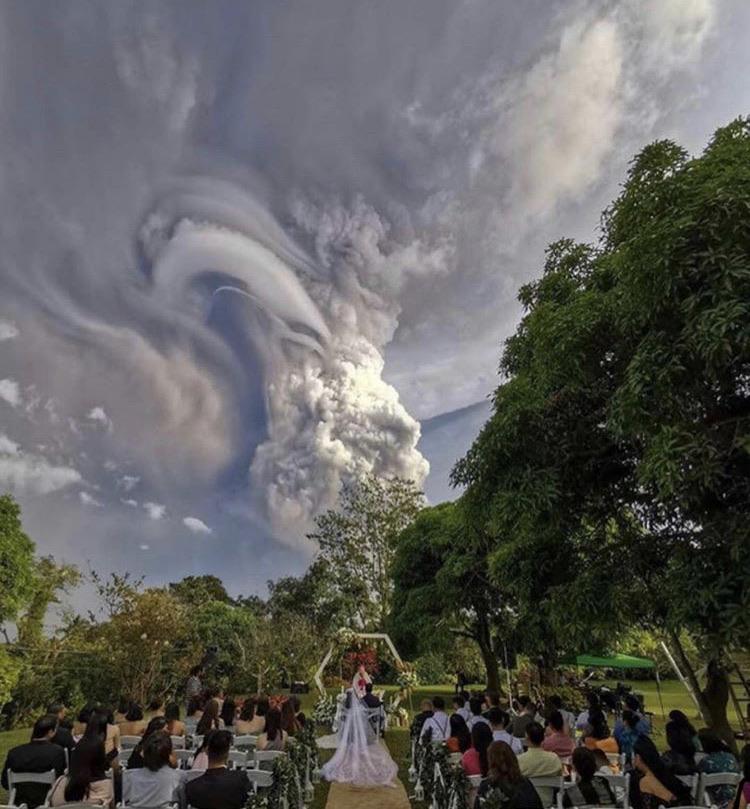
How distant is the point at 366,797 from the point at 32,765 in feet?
16.9

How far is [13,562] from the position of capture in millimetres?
16531

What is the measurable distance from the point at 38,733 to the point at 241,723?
3349 mm

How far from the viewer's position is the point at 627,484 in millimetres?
9141

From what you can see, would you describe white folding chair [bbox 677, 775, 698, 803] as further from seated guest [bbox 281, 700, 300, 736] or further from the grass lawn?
seated guest [bbox 281, 700, 300, 736]

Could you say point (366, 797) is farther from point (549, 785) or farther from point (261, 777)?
point (549, 785)

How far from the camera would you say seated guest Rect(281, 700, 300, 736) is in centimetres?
842

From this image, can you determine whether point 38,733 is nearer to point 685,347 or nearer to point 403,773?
point 403,773

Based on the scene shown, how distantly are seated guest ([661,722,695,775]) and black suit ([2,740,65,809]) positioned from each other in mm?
6037

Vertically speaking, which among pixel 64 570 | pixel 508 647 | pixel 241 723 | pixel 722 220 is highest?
pixel 64 570

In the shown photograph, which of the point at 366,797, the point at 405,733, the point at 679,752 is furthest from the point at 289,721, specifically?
the point at 405,733

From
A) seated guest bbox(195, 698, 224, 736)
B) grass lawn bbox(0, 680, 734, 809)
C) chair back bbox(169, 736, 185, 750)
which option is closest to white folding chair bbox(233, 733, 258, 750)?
seated guest bbox(195, 698, 224, 736)

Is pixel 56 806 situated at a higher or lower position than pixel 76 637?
lower

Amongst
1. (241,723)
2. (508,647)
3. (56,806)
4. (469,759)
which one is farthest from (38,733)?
(508,647)

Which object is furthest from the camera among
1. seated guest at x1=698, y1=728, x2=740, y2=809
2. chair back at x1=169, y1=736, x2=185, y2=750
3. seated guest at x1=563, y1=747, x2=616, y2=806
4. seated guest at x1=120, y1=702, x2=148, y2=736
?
seated guest at x1=120, y1=702, x2=148, y2=736
